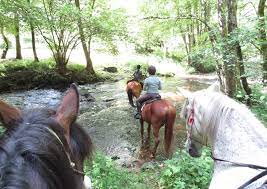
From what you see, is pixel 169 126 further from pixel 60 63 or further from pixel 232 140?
pixel 60 63

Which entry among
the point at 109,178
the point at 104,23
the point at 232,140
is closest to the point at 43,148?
the point at 232,140

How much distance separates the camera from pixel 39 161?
1.15m

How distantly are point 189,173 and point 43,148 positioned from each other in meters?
4.97

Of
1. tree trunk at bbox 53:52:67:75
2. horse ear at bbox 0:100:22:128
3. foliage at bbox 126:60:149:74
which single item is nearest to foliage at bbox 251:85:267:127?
horse ear at bbox 0:100:22:128

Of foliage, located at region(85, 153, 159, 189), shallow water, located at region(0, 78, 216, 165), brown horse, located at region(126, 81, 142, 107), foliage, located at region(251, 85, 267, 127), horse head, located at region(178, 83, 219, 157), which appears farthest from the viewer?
brown horse, located at region(126, 81, 142, 107)

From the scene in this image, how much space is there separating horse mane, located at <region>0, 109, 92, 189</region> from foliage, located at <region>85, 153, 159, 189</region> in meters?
4.21

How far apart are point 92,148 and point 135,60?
88.2 feet

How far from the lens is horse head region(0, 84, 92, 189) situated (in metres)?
1.10

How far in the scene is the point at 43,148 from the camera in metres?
1.19

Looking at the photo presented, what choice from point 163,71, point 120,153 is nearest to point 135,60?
point 163,71

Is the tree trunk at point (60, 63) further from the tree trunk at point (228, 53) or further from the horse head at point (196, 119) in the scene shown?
the horse head at point (196, 119)

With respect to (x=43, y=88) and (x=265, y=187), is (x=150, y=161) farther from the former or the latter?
(x=43, y=88)

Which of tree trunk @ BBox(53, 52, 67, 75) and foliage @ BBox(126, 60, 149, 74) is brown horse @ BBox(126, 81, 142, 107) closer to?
tree trunk @ BBox(53, 52, 67, 75)

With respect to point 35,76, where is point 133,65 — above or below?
above
